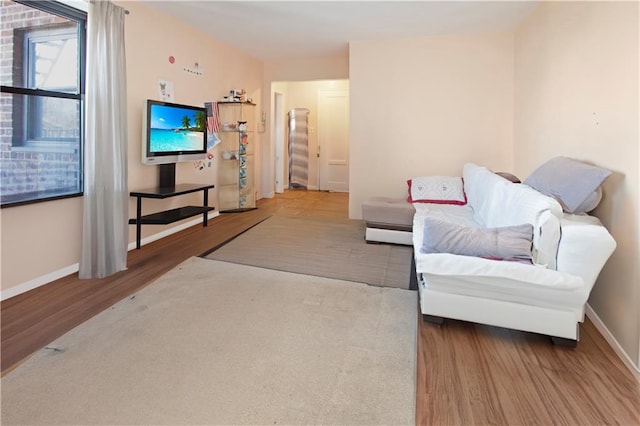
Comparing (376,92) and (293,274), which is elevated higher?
(376,92)

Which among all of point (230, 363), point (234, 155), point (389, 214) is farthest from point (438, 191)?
point (230, 363)

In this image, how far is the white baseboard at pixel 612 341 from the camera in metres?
1.87

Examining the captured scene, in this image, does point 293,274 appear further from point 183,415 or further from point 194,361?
point 183,415

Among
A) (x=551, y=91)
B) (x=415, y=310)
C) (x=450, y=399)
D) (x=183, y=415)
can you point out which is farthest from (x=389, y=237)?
(x=183, y=415)

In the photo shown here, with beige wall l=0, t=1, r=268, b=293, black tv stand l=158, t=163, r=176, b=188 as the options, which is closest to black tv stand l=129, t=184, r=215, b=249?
black tv stand l=158, t=163, r=176, b=188

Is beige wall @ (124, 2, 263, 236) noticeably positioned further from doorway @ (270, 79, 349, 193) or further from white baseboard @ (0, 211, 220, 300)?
doorway @ (270, 79, 349, 193)

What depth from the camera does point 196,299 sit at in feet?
8.70

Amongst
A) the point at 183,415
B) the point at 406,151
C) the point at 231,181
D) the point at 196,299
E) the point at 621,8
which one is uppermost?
the point at 621,8

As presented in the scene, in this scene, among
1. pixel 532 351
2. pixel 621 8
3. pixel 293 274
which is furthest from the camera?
pixel 293 274

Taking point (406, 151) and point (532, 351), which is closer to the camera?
point (532, 351)

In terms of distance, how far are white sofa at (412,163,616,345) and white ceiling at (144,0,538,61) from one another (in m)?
2.63

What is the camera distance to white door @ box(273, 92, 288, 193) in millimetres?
7918

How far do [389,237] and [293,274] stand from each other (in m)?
1.41

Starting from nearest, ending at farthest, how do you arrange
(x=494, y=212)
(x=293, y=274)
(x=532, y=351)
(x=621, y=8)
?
(x=532, y=351)
(x=621, y=8)
(x=494, y=212)
(x=293, y=274)
